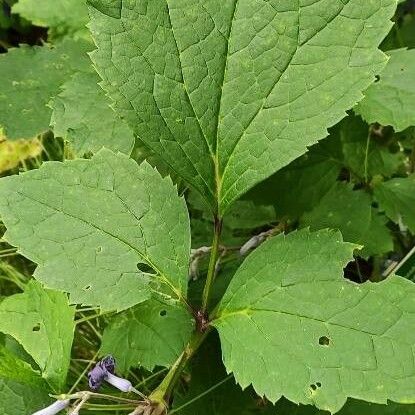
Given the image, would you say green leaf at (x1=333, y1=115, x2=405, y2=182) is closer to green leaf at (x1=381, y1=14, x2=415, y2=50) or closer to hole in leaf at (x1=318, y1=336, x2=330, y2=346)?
green leaf at (x1=381, y1=14, x2=415, y2=50)

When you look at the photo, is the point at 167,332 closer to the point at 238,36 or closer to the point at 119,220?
the point at 119,220

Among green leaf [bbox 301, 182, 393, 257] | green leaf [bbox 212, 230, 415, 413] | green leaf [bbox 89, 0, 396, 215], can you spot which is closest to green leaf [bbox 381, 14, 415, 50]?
green leaf [bbox 301, 182, 393, 257]

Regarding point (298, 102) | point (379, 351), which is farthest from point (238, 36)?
point (379, 351)

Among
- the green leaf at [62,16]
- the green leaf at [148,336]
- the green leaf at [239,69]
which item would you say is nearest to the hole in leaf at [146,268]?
the green leaf at [148,336]

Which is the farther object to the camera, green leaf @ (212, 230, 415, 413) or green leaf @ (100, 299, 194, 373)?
green leaf @ (100, 299, 194, 373)

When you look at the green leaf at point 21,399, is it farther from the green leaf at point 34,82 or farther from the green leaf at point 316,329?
the green leaf at point 34,82
